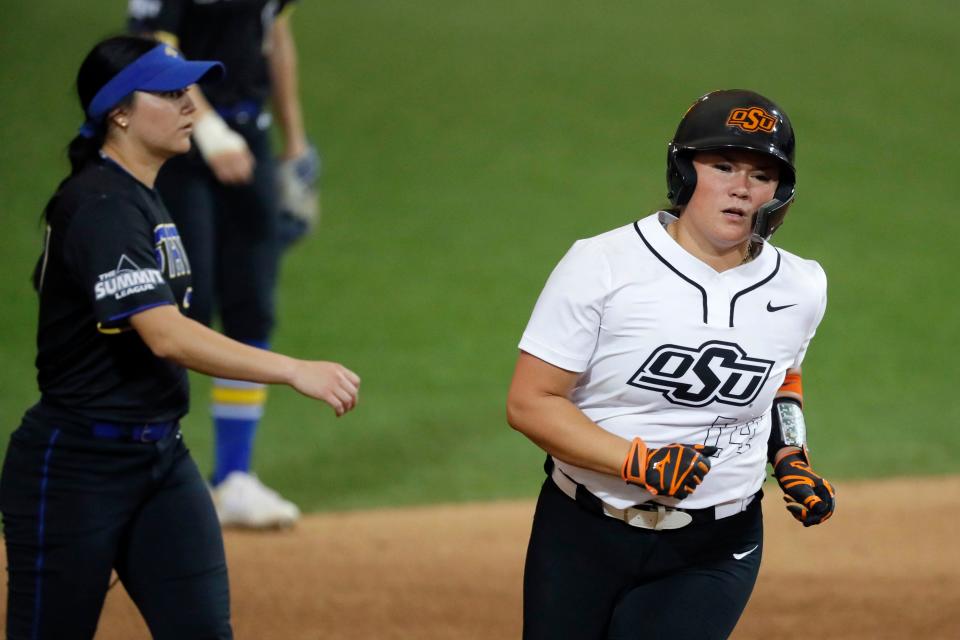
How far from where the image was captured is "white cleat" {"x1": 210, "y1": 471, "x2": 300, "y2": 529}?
566 cm

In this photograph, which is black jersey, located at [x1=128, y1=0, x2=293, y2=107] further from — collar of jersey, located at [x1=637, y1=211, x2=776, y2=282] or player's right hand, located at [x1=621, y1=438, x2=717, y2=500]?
player's right hand, located at [x1=621, y1=438, x2=717, y2=500]

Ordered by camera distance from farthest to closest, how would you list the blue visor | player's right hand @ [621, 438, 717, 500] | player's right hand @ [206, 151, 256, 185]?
player's right hand @ [206, 151, 256, 185]
the blue visor
player's right hand @ [621, 438, 717, 500]

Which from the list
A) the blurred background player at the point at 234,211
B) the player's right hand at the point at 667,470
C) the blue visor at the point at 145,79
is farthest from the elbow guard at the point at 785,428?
the blurred background player at the point at 234,211

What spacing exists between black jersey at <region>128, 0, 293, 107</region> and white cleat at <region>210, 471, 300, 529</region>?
5.53 ft

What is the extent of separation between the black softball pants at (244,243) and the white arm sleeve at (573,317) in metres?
2.91

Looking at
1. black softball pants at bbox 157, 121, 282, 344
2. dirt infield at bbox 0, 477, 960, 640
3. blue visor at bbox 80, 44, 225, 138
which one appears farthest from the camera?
black softball pants at bbox 157, 121, 282, 344

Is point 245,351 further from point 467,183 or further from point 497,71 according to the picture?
point 497,71

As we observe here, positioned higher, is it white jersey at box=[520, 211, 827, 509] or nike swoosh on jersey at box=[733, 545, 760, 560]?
white jersey at box=[520, 211, 827, 509]

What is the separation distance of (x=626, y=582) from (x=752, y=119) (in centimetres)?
111

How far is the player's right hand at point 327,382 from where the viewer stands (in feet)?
9.87

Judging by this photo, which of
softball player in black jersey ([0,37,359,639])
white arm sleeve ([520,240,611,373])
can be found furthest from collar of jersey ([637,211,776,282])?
softball player in black jersey ([0,37,359,639])

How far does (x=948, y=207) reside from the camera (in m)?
11.5

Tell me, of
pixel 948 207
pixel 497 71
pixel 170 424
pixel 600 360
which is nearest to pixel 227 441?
pixel 170 424

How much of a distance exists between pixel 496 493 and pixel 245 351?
3791 millimetres
